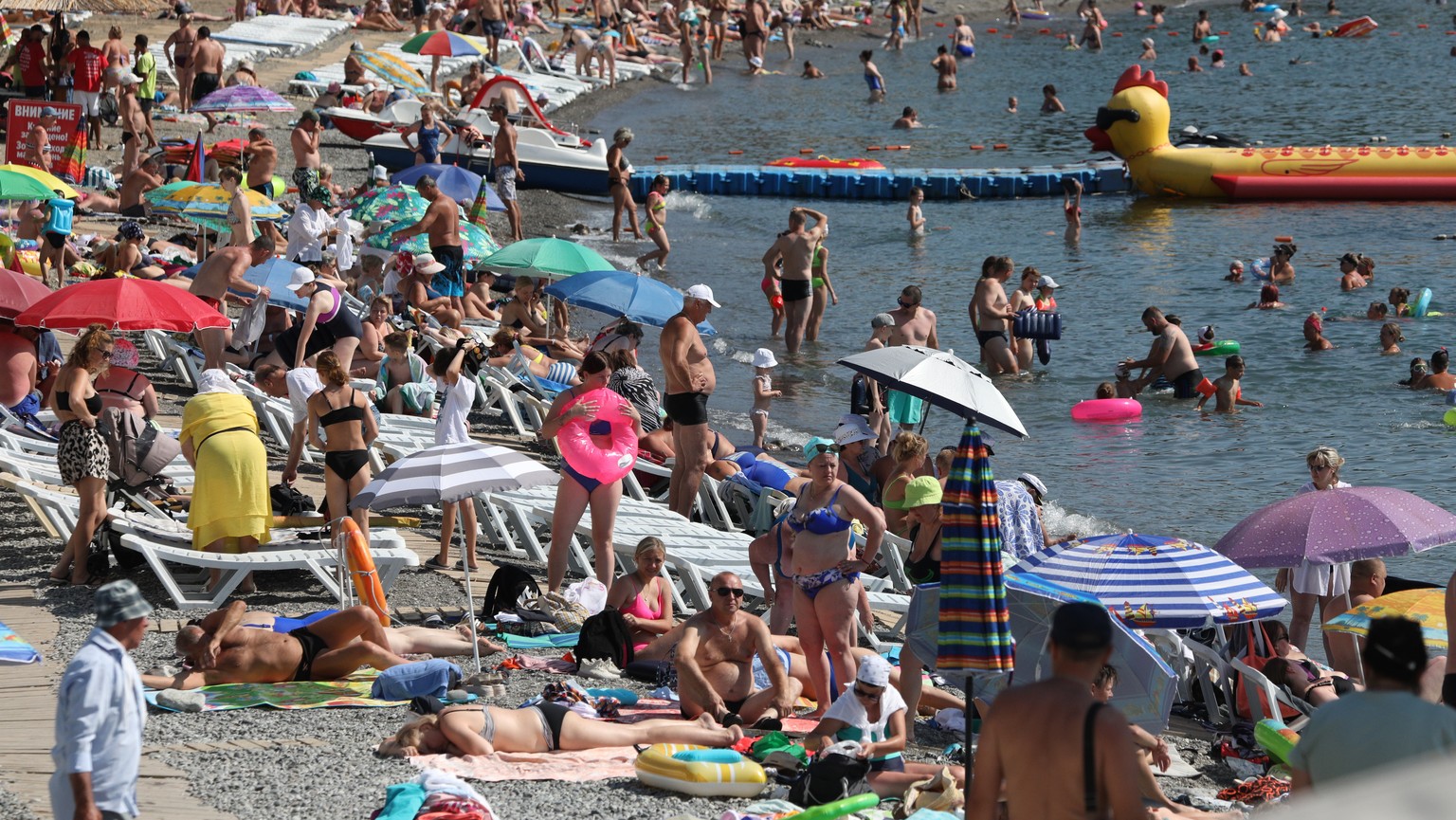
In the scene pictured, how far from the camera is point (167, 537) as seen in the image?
8977 millimetres

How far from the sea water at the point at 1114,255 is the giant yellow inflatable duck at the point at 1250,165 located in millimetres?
287

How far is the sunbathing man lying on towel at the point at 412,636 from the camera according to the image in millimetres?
7973

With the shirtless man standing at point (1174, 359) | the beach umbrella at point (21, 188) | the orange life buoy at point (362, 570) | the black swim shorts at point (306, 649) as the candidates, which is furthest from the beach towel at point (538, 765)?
the shirtless man standing at point (1174, 359)

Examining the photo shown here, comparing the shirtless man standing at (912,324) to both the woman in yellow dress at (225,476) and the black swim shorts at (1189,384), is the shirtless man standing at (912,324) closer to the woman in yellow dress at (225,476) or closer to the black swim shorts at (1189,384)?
the black swim shorts at (1189,384)

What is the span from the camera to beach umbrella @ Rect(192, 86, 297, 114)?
19531 mm

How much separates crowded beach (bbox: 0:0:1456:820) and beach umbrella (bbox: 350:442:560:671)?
0.02 m

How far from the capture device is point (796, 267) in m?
16.9

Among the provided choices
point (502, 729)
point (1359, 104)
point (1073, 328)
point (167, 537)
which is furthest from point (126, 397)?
point (1359, 104)

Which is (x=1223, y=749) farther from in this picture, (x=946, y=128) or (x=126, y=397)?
(x=946, y=128)

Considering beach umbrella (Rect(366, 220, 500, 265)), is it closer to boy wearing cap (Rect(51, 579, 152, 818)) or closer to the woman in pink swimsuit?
the woman in pink swimsuit

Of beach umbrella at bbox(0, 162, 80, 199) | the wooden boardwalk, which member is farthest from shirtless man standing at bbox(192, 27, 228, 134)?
the wooden boardwalk

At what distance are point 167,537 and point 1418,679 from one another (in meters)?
6.74

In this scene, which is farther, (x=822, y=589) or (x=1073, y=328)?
(x=1073, y=328)

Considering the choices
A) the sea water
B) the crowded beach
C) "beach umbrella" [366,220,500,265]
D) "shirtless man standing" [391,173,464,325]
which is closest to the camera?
the crowded beach
